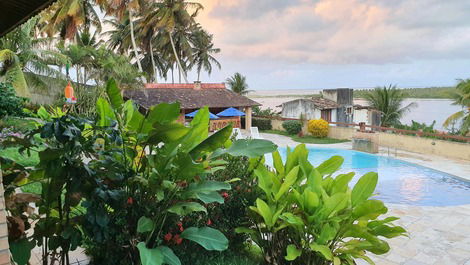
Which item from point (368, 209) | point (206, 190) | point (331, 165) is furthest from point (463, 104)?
point (206, 190)

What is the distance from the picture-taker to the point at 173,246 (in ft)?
9.93

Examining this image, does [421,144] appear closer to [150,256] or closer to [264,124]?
[264,124]

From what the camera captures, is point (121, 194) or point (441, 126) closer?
point (121, 194)

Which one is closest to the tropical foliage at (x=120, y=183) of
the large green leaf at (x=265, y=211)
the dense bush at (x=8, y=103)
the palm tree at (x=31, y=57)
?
the large green leaf at (x=265, y=211)

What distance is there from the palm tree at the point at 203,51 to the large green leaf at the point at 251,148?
27200mm

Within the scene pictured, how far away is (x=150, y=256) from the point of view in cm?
227

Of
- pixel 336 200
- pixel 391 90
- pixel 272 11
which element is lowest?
pixel 336 200

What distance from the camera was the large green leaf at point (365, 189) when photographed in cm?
306

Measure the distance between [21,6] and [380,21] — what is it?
20964mm

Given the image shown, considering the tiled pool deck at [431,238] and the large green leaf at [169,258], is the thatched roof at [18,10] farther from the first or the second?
the tiled pool deck at [431,238]

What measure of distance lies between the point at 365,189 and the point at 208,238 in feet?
5.13

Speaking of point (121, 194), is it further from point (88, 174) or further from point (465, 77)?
point (465, 77)

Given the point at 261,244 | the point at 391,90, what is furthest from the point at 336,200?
the point at 391,90

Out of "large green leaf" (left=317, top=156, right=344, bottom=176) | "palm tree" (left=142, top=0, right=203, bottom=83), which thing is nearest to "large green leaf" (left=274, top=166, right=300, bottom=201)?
"large green leaf" (left=317, top=156, right=344, bottom=176)
